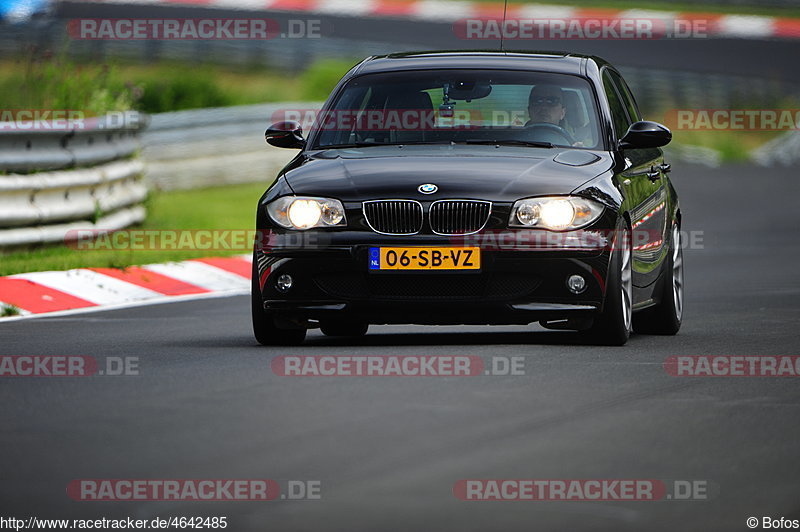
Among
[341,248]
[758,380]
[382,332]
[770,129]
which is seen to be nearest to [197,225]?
[382,332]

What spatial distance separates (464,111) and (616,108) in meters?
1.12

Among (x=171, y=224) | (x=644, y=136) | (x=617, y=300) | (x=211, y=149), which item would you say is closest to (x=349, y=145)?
(x=644, y=136)

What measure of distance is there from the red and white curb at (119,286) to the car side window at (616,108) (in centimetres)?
398

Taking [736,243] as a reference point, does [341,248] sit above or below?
above

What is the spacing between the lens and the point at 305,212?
10.4 m

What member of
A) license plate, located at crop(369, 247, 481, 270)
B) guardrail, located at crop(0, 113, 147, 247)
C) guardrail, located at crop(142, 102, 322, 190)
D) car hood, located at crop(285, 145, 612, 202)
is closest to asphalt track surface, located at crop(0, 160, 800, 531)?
license plate, located at crop(369, 247, 481, 270)

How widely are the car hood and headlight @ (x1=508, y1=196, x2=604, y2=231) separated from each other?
5 cm

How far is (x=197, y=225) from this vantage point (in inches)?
781

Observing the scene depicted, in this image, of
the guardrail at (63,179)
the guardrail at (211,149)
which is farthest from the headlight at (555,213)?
the guardrail at (211,149)

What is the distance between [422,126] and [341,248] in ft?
4.51

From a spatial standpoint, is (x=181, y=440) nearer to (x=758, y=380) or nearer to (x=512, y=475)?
(x=512, y=475)

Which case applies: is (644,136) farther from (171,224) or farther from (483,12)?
(483,12)

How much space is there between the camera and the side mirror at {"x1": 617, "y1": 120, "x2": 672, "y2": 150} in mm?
11141

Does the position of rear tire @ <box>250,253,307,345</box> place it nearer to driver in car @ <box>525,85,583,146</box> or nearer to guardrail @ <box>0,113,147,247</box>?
driver in car @ <box>525,85,583,146</box>
